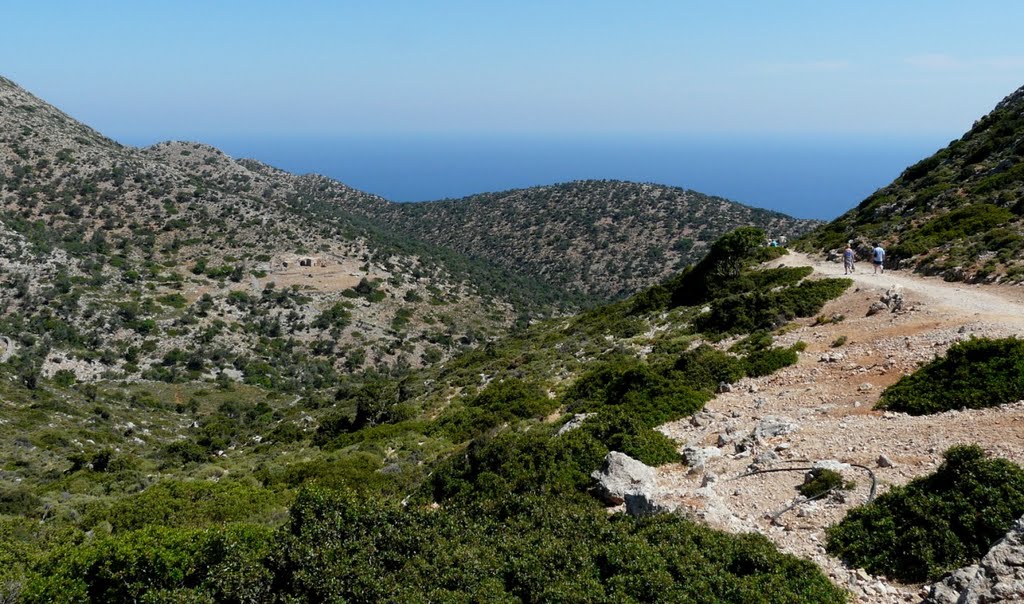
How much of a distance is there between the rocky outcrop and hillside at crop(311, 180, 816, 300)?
6643 cm

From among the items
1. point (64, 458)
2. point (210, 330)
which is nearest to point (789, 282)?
point (64, 458)

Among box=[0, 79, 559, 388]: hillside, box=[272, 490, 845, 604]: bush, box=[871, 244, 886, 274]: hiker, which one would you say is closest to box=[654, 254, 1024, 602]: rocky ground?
box=[272, 490, 845, 604]: bush

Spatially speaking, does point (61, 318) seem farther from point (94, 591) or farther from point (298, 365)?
point (94, 591)

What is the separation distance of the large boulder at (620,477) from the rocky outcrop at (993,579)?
4339mm

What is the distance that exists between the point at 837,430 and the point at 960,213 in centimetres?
2149

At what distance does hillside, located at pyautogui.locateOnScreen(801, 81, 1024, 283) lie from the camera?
20.2 m

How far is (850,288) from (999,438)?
1209cm

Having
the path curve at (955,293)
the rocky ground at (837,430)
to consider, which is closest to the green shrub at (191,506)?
the rocky ground at (837,430)

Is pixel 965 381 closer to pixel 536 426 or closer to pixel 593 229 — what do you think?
pixel 536 426

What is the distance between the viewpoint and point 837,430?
1054 centimetres

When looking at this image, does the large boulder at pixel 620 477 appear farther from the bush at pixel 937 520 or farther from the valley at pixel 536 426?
the bush at pixel 937 520

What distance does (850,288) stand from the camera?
19.6 metres

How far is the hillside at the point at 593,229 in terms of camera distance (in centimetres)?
7675

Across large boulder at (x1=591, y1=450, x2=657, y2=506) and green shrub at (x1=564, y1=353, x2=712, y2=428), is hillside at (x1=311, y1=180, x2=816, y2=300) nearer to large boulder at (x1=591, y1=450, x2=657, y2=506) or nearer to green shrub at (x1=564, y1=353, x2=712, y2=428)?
green shrub at (x1=564, y1=353, x2=712, y2=428)
